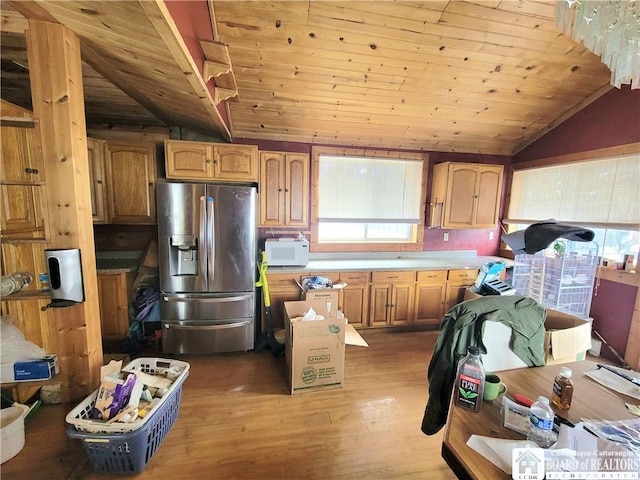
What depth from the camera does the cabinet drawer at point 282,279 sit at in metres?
3.00

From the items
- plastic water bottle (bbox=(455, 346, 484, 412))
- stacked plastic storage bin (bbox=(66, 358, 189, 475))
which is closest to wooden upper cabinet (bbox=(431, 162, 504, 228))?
plastic water bottle (bbox=(455, 346, 484, 412))

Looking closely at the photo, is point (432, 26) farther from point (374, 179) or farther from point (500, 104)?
point (374, 179)

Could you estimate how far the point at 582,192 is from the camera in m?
3.16

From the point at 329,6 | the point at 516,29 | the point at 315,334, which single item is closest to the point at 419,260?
the point at 315,334

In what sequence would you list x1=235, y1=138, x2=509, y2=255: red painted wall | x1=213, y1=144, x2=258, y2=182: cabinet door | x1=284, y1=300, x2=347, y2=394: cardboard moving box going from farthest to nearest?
x1=235, y1=138, x2=509, y2=255: red painted wall
x1=213, y1=144, x2=258, y2=182: cabinet door
x1=284, y1=300, x2=347, y2=394: cardboard moving box

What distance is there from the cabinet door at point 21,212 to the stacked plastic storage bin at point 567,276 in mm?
4365

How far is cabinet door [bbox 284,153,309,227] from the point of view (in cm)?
327

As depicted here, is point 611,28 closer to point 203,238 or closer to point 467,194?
point 467,194

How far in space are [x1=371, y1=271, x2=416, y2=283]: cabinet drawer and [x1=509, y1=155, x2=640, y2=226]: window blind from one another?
1.93 meters

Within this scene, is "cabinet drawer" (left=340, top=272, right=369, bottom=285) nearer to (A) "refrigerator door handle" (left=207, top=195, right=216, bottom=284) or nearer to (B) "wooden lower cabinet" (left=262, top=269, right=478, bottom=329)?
(B) "wooden lower cabinet" (left=262, top=269, right=478, bottom=329)

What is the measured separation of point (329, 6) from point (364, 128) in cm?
146

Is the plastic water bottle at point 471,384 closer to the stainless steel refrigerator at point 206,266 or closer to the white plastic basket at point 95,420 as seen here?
the white plastic basket at point 95,420

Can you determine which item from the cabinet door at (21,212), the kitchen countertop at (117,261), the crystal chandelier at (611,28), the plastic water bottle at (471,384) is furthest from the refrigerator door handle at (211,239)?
the crystal chandelier at (611,28)

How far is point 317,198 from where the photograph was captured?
3.53 meters
